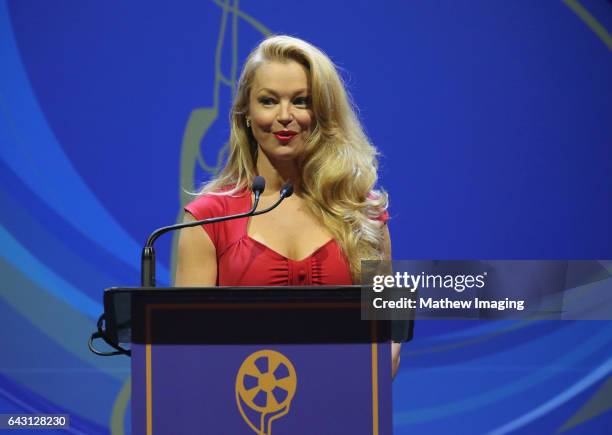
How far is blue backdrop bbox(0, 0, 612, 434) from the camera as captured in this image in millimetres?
3098

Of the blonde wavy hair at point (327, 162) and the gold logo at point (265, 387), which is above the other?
the blonde wavy hair at point (327, 162)

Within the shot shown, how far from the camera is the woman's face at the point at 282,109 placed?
2029 mm

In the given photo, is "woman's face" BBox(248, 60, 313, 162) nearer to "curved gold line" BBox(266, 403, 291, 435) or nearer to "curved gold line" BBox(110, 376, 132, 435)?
"curved gold line" BBox(266, 403, 291, 435)

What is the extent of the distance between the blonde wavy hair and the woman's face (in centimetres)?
2

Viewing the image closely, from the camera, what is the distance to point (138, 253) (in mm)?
3100

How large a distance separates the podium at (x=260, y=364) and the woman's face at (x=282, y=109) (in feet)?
2.16

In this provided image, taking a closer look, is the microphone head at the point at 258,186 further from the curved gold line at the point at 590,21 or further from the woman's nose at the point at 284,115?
the curved gold line at the point at 590,21

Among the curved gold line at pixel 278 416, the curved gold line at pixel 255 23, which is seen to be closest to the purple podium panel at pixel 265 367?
the curved gold line at pixel 278 416

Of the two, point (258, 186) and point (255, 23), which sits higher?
point (255, 23)

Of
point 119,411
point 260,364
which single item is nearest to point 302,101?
point 260,364

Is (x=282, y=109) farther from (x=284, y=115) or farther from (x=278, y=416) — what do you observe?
(x=278, y=416)

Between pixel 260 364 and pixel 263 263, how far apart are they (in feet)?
1.86

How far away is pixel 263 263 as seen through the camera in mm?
1997

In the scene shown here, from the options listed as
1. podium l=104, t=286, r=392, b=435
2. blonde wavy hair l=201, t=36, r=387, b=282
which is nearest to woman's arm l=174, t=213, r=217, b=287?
blonde wavy hair l=201, t=36, r=387, b=282
